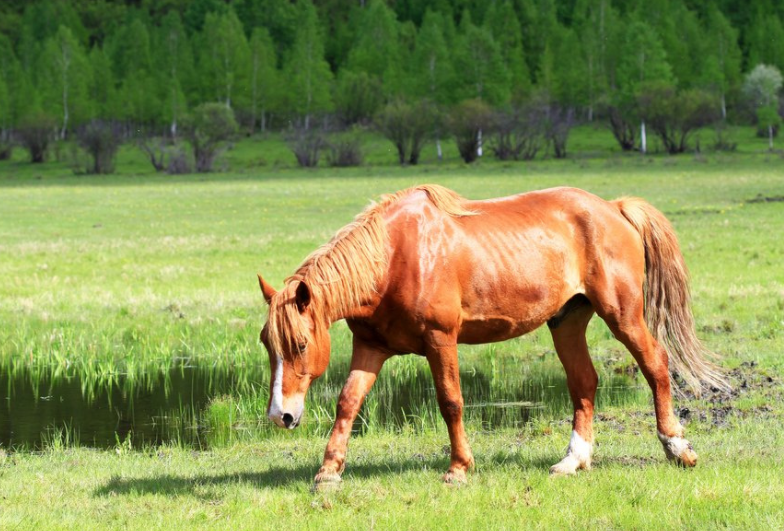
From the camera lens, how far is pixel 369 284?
695 centimetres

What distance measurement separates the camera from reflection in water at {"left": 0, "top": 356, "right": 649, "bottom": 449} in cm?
1022

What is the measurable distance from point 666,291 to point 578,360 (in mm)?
863

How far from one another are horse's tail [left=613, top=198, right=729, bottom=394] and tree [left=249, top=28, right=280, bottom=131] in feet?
263

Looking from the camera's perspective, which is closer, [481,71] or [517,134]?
[517,134]

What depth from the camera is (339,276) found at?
691 centimetres

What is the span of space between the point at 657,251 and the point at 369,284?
246 cm

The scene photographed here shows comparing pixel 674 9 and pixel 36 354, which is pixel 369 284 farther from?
pixel 674 9

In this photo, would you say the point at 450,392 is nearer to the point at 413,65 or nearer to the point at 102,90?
the point at 413,65

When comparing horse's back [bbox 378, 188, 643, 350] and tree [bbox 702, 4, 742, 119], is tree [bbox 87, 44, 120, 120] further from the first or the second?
horse's back [bbox 378, 188, 643, 350]

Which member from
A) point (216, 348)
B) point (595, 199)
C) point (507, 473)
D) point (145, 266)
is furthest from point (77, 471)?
point (145, 266)

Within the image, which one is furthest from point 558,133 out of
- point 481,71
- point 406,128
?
point 481,71

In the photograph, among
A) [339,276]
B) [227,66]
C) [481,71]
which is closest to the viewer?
[339,276]

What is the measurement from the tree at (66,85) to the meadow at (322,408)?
58800 millimetres

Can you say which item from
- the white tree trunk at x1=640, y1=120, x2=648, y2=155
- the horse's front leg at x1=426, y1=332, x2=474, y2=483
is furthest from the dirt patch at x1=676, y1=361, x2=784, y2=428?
the white tree trunk at x1=640, y1=120, x2=648, y2=155
